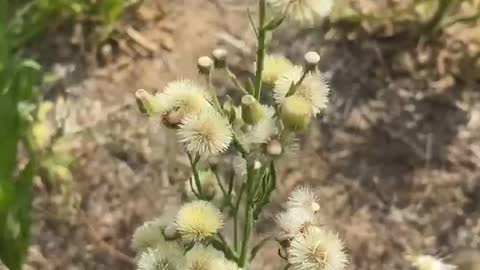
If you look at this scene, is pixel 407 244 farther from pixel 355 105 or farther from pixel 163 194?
pixel 163 194

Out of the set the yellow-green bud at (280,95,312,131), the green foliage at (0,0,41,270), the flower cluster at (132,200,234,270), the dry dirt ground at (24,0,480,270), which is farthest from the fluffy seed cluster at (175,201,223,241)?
the dry dirt ground at (24,0,480,270)

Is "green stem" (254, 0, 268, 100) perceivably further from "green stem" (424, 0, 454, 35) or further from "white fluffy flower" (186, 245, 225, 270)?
"green stem" (424, 0, 454, 35)

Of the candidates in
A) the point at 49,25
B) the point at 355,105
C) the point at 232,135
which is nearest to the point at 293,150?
the point at 232,135

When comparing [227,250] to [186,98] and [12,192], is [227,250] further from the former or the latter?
[12,192]

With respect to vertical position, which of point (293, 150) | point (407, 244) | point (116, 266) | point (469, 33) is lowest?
point (116, 266)

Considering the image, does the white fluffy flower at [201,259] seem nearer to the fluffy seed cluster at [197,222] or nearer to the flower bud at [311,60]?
the fluffy seed cluster at [197,222]

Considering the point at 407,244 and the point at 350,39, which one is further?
the point at 350,39
